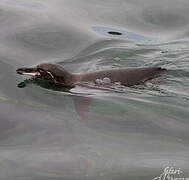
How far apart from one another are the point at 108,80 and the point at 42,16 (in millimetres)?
5026

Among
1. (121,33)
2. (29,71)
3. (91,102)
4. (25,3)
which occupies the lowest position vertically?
(91,102)

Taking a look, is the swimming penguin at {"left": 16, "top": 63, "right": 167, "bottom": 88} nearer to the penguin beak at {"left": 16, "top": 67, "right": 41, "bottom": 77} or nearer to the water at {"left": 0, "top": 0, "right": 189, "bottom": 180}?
the penguin beak at {"left": 16, "top": 67, "right": 41, "bottom": 77}

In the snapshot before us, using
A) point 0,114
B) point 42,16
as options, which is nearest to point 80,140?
point 0,114

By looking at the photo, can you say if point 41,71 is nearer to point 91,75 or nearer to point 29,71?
point 29,71

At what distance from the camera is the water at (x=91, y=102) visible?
4.94 meters

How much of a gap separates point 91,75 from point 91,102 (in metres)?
1.29

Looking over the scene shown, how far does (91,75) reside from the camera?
8047mm

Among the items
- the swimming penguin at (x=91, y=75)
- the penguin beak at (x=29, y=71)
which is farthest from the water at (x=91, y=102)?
the swimming penguin at (x=91, y=75)

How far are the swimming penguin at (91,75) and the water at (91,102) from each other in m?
0.28

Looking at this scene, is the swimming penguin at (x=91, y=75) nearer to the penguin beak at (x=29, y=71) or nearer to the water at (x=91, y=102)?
the penguin beak at (x=29, y=71)

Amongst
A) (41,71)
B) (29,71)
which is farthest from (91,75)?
(29,71)

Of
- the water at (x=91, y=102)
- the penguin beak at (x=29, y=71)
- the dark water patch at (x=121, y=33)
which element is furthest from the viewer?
the dark water patch at (x=121, y=33)

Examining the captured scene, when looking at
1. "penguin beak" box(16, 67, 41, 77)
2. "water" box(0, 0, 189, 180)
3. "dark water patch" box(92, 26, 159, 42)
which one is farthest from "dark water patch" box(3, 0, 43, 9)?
"penguin beak" box(16, 67, 41, 77)

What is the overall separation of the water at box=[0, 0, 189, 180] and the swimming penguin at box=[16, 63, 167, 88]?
28 centimetres
